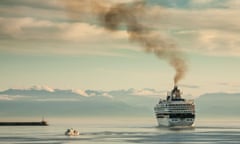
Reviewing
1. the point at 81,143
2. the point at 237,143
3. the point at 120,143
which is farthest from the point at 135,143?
the point at 237,143

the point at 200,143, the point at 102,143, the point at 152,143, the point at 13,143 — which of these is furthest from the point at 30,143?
the point at 200,143

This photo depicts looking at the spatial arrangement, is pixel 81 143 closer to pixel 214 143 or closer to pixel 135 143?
pixel 135 143

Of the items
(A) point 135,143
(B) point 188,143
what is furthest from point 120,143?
(B) point 188,143

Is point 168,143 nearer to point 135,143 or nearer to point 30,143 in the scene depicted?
point 135,143

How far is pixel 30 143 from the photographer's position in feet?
488

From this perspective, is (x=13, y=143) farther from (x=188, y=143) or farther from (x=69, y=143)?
(x=188, y=143)

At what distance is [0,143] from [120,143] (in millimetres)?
27630

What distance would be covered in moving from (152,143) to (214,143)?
15322 millimetres

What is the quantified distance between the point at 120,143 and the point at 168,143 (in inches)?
436

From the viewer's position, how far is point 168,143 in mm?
146000

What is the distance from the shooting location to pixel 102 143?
144 m

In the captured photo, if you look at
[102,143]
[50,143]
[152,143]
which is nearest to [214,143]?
[152,143]

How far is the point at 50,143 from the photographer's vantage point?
14600 cm

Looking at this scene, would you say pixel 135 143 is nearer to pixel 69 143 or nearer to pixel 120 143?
pixel 120 143
